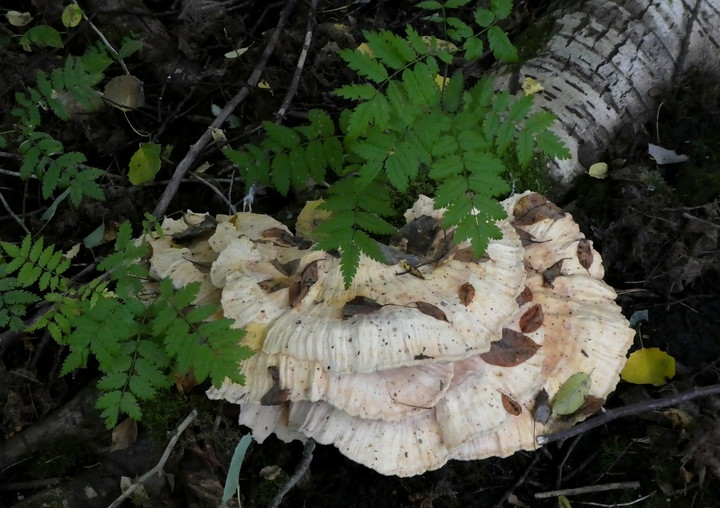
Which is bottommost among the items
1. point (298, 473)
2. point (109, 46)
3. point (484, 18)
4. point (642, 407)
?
point (298, 473)

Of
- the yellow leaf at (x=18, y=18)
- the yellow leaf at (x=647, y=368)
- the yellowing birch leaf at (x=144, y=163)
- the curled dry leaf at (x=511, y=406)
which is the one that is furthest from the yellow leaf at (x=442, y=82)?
the yellow leaf at (x=18, y=18)

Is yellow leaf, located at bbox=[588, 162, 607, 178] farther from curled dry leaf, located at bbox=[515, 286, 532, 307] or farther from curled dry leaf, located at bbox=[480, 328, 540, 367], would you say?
curled dry leaf, located at bbox=[480, 328, 540, 367]

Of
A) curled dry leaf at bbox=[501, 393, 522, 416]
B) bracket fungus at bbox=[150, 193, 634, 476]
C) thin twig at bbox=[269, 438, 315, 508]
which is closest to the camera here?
bracket fungus at bbox=[150, 193, 634, 476]

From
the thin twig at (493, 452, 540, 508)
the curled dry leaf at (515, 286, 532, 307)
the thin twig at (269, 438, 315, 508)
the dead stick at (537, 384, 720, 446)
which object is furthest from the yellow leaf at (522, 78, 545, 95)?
the thin twig at (269, 438, 315, 508)

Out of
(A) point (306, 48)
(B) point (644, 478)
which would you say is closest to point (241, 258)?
(A) point (306, 48)

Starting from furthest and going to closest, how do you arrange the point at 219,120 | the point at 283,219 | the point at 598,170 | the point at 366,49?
the point at 366,49
the point at 219,120
the point at 598,170
the point at 283,219

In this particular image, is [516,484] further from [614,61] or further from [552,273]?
[614,61]

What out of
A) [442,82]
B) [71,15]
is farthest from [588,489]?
[71,15]
